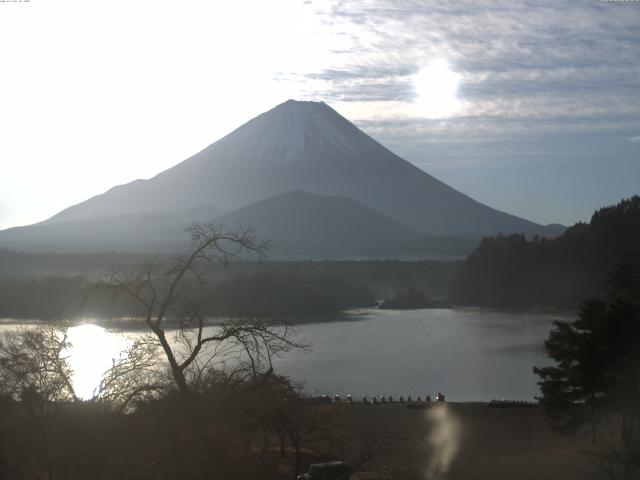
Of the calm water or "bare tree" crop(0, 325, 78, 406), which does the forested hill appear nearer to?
the calm water

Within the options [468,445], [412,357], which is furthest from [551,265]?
[468,445]

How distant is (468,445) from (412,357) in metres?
12.8

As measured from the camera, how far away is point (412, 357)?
23.7 m

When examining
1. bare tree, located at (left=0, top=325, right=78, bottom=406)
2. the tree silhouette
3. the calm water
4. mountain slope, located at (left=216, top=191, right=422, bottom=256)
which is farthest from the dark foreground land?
mountain slope, located at (left=216, top=191, right=422, bottom=256)

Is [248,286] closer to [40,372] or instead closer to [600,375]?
[600,375]

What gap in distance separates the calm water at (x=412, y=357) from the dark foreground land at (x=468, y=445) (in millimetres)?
1553

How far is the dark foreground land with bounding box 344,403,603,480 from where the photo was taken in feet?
30.2

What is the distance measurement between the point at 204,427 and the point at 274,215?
114 metres

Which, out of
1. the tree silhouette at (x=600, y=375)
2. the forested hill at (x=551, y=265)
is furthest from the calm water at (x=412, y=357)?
the forested hill at (x=551, y=265)

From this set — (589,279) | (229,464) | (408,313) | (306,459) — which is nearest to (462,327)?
(408,313)

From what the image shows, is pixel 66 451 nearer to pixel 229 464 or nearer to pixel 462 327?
pixel 229 464

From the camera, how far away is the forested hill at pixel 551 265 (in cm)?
4409

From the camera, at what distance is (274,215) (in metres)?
118

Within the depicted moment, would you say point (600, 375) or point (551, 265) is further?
point (551, 265)
